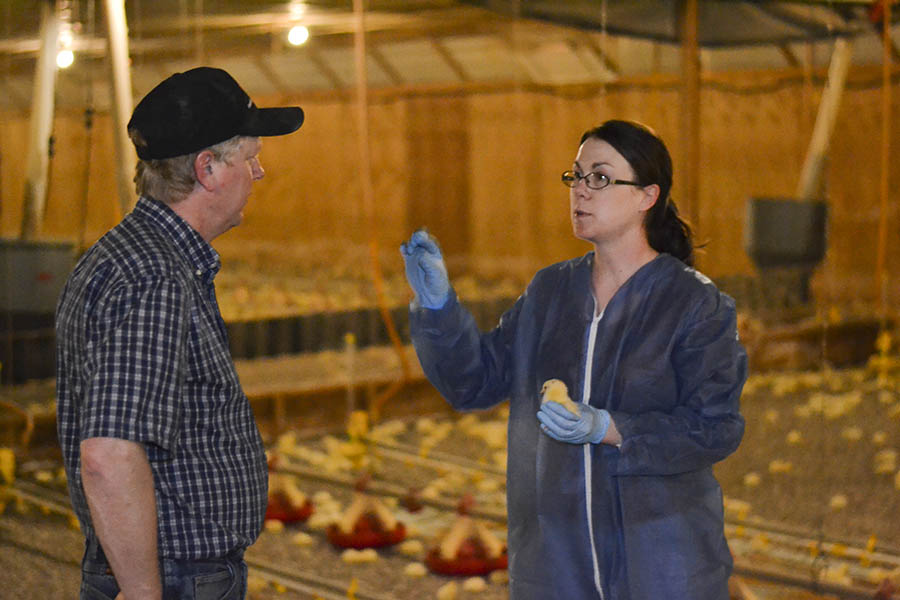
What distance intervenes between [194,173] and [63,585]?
2226 mm

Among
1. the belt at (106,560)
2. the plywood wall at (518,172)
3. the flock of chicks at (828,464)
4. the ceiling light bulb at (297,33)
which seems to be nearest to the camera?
the belt at (106,560)

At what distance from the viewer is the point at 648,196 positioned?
1752 mm

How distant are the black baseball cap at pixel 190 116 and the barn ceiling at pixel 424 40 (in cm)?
141

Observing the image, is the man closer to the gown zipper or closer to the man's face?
the man's face

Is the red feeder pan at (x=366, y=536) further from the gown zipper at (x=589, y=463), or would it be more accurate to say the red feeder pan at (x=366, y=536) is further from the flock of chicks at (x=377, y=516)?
the gown zipper at (x=589, y=463)

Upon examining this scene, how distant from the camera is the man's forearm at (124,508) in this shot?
1.25 meters

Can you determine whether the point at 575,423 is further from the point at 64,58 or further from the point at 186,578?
the point at 64,58

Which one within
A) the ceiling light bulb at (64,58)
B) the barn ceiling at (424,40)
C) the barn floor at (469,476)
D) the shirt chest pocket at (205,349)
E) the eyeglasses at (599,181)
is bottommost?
the barn floor at (469,476)

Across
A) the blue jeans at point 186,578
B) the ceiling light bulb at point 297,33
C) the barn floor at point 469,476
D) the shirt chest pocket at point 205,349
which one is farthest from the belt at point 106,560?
the ceiling light bulb at point 297,33

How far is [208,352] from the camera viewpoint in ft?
4.47

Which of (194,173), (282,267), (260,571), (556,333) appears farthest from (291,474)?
(282,267)

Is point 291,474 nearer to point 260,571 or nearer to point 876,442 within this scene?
point 260,571

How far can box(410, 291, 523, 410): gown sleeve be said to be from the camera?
1.78 m

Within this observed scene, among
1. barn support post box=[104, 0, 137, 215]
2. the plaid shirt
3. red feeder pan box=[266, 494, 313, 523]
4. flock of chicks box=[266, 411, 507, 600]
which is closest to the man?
the plaid shirt
